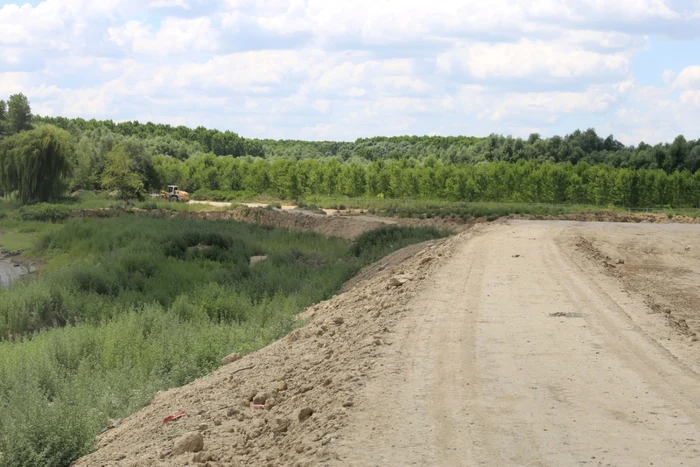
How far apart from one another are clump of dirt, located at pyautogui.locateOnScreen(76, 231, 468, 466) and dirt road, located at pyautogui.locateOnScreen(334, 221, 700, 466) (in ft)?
0.97

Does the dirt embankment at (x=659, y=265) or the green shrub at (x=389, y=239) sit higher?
the dirt embankment at (x=659, y=265)

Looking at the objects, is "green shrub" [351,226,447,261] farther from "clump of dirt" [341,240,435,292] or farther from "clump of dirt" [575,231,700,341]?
"clump of dirt" [575,231,700,341]

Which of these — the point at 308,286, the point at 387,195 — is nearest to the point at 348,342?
the point at 308,286

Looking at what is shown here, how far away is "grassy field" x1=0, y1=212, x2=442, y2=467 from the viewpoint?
36.1ft

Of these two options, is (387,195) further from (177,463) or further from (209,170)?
(177,463)

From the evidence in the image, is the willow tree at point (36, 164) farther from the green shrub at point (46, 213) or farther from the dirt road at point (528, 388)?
the dirt road at point (528, 388)

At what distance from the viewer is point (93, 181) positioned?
309 feet

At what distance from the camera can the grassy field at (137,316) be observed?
11.0 m

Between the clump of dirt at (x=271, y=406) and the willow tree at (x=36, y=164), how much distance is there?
2587 inches

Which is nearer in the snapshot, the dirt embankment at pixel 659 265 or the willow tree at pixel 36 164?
the dirt embankment at pixel 659 265

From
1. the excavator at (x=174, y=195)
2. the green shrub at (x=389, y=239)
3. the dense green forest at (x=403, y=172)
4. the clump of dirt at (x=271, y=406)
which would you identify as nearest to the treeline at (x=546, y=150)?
the dense green forest at (x=403, y=172)

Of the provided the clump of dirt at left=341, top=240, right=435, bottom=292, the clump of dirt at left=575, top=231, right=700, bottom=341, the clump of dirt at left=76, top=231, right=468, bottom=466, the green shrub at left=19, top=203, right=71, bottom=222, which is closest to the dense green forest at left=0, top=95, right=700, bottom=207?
the green shrub at left=19, top=203, right=71, bottom=222

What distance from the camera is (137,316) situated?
20.0 metres

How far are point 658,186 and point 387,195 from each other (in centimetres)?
2980
